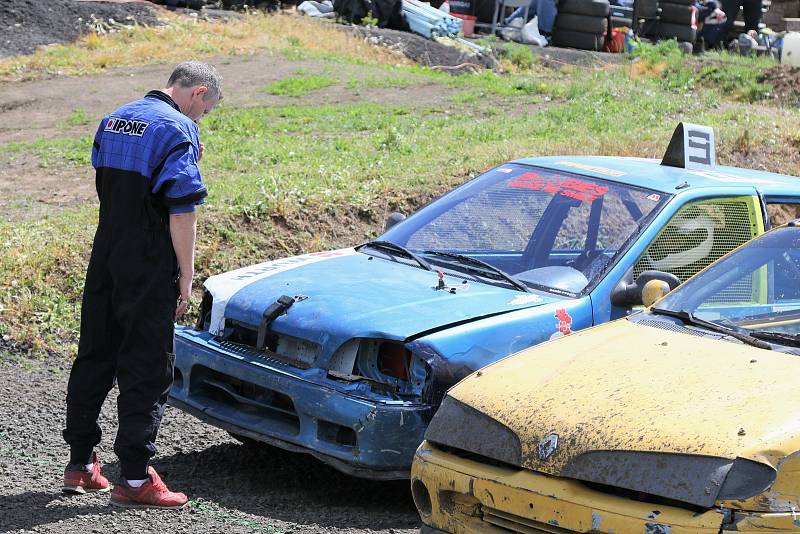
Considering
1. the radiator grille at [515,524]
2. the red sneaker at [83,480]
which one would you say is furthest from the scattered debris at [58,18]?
the radiator grille at [515,524]

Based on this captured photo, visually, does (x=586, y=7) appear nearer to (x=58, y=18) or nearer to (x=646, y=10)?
(x=646, y=10)

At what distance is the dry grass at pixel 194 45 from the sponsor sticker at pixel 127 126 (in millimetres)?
13670

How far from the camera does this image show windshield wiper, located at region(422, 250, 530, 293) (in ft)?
17.6

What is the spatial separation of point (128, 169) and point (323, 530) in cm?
167

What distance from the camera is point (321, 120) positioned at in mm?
13789

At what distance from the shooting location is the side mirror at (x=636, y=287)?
5.01 metres

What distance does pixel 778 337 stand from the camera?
4105 millimetres

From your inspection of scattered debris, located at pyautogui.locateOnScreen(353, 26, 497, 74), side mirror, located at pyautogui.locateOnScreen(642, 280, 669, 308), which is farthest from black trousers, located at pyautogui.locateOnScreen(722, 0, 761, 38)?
side mirror, located at pyautogui.locateOnScreen(642, 280, 669, 308)

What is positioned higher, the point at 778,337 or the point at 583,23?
the point at 583,23

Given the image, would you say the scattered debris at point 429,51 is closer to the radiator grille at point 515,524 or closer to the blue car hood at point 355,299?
the blue car hood at point 355,299

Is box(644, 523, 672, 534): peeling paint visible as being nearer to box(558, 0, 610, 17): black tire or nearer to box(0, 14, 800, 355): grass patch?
box(0, 14, 800, 355): grass patch

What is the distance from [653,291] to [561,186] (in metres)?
1.38

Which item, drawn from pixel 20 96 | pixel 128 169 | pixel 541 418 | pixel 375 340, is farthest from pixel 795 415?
pixel 20 96

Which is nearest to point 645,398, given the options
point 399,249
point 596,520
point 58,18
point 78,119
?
point 596,520
